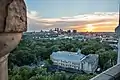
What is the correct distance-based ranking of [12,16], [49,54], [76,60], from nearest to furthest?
[12,16] → [76,60] → [49,54]

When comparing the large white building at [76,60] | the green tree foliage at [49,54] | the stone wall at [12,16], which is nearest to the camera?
the stone wall at [12,16]

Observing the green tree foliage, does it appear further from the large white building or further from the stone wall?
the stone wall

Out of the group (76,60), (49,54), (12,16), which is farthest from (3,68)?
(49,54)

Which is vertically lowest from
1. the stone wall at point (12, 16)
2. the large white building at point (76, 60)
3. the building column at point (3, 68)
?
the large white building at point (76, 60)

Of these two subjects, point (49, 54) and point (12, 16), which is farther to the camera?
point (49, 54)

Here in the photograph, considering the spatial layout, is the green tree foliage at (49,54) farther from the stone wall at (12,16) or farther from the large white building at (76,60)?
the stone wall at (12,16)

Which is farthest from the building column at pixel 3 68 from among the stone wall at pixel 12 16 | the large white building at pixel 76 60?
the large white building at pixel 76 60

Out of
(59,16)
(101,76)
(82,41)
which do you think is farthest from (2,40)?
(82,41)

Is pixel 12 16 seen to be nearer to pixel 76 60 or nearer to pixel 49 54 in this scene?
pixel 76 60

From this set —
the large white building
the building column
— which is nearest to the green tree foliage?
the large white building
